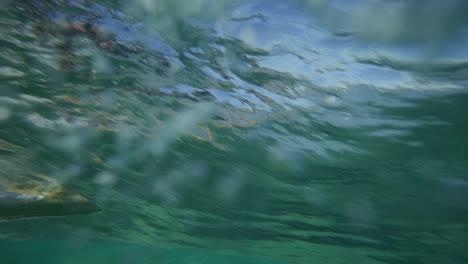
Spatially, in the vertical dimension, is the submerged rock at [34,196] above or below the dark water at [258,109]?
below

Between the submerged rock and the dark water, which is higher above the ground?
the dark water

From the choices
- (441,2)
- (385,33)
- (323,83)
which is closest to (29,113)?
(323,83)

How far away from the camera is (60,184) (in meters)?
14.7

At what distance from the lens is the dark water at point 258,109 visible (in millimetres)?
5230

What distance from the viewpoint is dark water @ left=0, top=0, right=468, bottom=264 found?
17.2 ft

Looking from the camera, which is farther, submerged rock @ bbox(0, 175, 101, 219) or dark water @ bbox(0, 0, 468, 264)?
submerged rock @ bbox(0, 175, 101, 219)

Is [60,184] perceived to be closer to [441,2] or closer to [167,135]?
[167,135]

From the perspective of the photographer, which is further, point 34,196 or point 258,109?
point 34,196

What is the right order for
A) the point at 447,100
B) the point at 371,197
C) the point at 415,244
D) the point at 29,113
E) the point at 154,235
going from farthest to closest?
1. the point at 154,235
2. the point at 415,244
3. the point at 371,197
4. the point at 29,113
5. the point at 447,100

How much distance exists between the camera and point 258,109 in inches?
293

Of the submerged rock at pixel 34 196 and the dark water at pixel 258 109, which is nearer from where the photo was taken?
the dark water at pixel 258 109

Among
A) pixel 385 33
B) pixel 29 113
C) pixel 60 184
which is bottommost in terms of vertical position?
pixel 60 184

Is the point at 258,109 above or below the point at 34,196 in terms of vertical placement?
above

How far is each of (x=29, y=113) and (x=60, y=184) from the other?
22.4 ft
